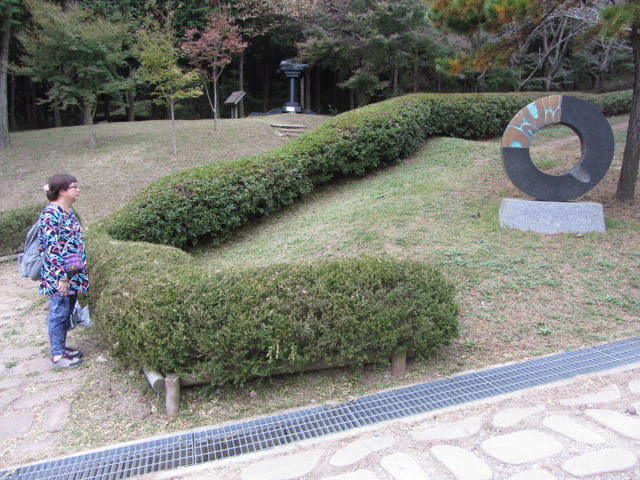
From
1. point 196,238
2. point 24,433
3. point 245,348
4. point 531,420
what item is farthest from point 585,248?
point 24,433

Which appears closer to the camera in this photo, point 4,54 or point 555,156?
point 555,156

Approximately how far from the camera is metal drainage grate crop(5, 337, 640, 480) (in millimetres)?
2479

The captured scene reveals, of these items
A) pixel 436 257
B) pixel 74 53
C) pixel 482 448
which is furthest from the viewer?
pixel 74 53

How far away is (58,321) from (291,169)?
5.12 m

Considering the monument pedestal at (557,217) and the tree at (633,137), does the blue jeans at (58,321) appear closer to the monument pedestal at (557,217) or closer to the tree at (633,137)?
the monument pedestal at (557,217)

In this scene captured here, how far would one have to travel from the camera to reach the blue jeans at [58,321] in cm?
368

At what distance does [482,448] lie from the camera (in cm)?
247

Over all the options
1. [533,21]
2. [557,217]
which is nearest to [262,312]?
[557,217]

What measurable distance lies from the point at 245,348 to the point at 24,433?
151 centimetres

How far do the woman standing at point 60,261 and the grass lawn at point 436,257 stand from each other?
1.41 ft

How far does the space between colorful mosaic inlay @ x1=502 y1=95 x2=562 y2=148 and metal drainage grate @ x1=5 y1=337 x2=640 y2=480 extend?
10.5 ft

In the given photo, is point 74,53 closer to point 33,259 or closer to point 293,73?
point 293,73

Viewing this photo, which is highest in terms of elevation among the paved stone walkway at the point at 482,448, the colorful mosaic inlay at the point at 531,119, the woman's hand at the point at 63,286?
the colorful mosaic inlay at the point at 531,119

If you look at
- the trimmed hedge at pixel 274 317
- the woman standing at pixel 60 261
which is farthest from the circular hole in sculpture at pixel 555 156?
the woman standing at pixel 60 261
